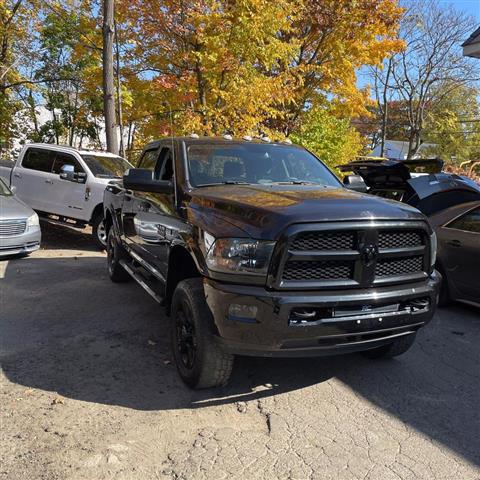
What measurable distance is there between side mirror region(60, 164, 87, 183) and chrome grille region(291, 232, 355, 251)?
7.42 meters

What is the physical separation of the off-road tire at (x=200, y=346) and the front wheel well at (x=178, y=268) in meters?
0.26

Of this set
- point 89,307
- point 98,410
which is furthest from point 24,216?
point 98,410

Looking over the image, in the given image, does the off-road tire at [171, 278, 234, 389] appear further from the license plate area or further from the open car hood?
the open car hood

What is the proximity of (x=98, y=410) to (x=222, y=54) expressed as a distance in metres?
8.53

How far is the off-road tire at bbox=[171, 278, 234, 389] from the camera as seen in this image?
350 cm

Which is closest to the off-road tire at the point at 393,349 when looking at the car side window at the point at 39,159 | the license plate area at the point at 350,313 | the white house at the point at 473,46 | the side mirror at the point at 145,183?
the license plate area at the point at 350,313

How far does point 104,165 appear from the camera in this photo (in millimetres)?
10359

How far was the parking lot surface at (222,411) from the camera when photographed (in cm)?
293

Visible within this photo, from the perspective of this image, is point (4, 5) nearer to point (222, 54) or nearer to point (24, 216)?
point (222, 54)

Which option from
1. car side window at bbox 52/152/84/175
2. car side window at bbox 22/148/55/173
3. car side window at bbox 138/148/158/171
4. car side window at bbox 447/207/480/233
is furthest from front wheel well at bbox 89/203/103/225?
car side window at bbox 447/207/480/233

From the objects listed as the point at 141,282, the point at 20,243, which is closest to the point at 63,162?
the point at 20,243

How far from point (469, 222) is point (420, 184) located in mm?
977

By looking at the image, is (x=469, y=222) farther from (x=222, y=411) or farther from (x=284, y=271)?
(x=222, y=411)

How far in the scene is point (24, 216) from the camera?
858cm
